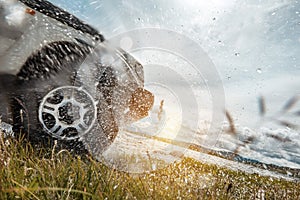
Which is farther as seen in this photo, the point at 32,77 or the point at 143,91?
the point at 143,91

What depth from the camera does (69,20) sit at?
376 cm

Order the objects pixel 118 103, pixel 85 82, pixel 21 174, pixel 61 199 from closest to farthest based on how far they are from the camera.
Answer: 1. pixel 61 199
2. pixel 21 174
3. pixel 85 82
4. pixel 118 103

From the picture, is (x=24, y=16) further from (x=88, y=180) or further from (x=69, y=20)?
(x=88, y=180)

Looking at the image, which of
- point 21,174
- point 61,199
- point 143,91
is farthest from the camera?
point 143,91

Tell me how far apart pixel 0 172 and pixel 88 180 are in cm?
54

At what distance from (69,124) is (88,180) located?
5.08 ft

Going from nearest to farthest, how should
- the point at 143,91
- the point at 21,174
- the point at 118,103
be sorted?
the point at 21,174 → the point at 118,103 → the point at 143,91

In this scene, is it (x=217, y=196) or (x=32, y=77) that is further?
(x=32, y=77)

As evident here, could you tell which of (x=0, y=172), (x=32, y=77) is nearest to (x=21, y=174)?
(x=0, y=172)

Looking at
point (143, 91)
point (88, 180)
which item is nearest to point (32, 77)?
point (143, 91)

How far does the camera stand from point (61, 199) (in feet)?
5.06

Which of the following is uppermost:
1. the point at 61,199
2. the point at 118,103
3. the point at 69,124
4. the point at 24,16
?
the point at 24,16

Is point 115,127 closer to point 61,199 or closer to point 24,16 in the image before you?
point 24,16

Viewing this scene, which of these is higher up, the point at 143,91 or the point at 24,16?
the point at 24,16
